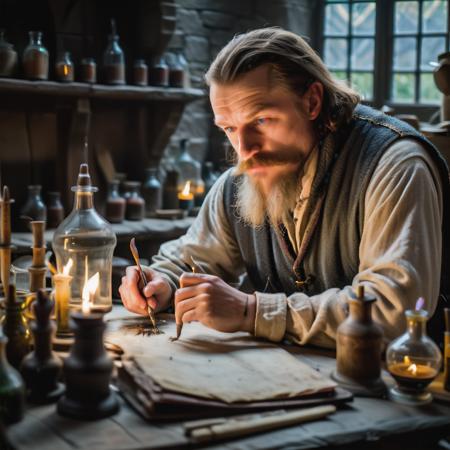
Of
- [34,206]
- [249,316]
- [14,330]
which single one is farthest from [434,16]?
[14,330]

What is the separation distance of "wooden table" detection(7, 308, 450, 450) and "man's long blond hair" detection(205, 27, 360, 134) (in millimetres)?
1098

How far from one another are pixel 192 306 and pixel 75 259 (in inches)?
22.2

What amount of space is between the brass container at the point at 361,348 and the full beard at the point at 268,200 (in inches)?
31.1

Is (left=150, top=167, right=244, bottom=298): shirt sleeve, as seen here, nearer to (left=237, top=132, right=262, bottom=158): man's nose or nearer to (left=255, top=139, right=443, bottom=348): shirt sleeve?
(left=237, top=132, right=262, bottom=158): man's nose

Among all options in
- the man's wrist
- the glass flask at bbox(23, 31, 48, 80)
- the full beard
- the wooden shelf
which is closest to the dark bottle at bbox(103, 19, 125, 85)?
the wooden shelf

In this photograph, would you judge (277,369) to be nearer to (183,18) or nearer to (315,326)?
(315,326)

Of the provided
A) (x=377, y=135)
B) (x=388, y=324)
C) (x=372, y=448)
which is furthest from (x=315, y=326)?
(x=377, y=135)

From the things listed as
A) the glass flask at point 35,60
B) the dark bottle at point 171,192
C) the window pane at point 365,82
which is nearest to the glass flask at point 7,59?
the glass flask at point 35,60

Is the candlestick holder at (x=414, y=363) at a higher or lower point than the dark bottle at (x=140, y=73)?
lower

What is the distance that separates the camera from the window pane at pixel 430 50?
6246 mm

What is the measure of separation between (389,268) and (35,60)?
3.23 metres

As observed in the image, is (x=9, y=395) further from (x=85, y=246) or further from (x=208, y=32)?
(x=208, y=32)

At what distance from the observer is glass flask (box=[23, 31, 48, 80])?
4703 millimetres

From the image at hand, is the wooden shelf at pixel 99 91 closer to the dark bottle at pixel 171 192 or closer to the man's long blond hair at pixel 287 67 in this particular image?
the dark bottle at pixel 171 192
